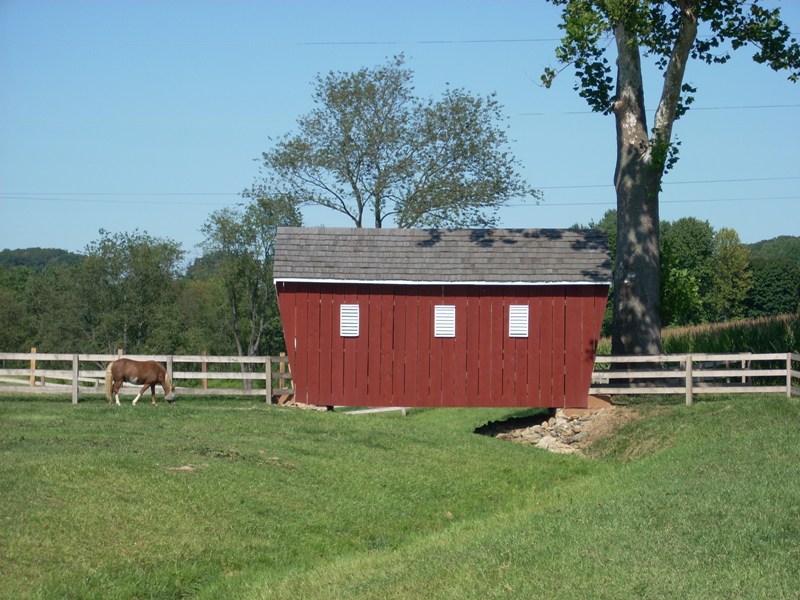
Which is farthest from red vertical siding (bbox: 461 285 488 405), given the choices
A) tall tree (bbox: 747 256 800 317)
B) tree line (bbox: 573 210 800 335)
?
tall tree (bbox: 747 256 800 317)

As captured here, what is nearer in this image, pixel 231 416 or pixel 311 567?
pixel 311 567

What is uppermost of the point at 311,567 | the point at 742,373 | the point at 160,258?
the point at 160,258

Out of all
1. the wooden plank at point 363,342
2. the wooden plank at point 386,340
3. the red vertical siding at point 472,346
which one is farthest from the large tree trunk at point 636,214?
the wooden plank at point 363,342

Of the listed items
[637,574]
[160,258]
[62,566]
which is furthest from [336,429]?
[160,258]

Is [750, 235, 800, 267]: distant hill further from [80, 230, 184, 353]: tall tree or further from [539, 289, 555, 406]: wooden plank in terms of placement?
[539, 289, 555, 406]: wooden plank

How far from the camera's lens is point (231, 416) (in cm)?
2077

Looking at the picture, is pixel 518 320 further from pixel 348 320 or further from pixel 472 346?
pixel 348 320

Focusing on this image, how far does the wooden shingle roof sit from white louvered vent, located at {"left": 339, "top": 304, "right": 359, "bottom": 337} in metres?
0.63

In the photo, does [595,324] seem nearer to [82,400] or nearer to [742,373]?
[742,373]

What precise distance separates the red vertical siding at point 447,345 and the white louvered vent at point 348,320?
96 millimetres

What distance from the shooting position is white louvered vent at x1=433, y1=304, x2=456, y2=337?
23.3 meters

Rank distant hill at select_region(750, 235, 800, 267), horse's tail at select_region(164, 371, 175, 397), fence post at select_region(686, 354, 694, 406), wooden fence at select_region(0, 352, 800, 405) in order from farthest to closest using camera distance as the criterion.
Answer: distant hill at select_region(750, 235, 800, 267)
horse's tail at select_region(164, 371, 175, 397)
fence post at select_region(686, 354, 694, 406)
wooden fence at select_region(0, 352, 800, 405)

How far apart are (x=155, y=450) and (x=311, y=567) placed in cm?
505

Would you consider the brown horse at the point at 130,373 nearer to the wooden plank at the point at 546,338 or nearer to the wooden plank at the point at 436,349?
the wooden plank at the point at 436,349
